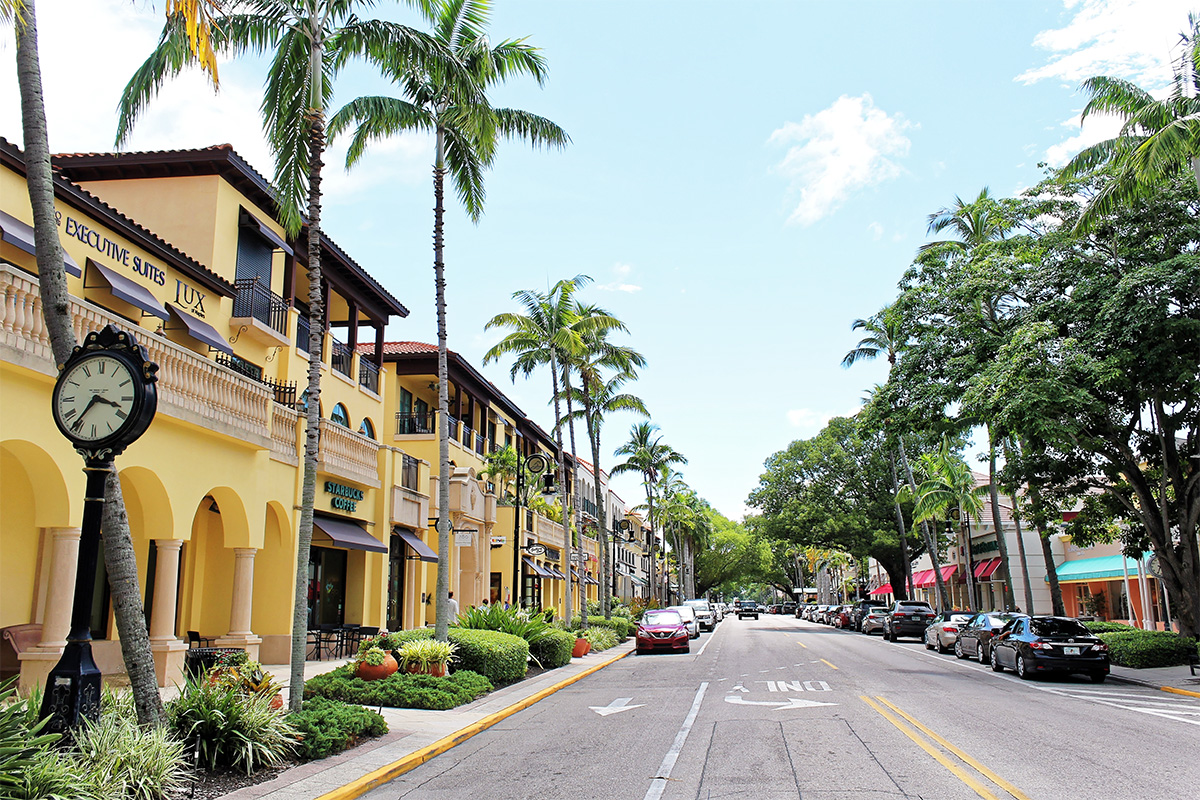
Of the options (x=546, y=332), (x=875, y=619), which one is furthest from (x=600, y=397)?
(x=875, y=619)

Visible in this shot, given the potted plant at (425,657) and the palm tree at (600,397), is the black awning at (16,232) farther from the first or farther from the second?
the palm tree at (600,397)

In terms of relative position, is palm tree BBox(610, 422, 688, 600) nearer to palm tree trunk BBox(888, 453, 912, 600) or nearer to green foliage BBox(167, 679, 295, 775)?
palm tree trunk BBox(888, 453, 912, 600)

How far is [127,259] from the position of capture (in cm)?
1662

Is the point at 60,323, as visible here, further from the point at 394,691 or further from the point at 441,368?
the point at 441,368

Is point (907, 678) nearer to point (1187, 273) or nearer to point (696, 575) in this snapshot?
point (1187, 273)

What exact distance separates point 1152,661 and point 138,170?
87.4 feet

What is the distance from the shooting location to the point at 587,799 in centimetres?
786

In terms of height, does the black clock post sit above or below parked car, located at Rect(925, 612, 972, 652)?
above

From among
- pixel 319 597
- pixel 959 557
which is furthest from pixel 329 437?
pixel 959 557

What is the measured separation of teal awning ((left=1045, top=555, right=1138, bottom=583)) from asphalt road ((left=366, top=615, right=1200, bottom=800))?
18607 mm

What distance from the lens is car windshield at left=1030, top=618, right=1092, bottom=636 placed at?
20078 millimetres

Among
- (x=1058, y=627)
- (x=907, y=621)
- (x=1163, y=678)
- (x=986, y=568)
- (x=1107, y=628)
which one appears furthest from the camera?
(x=986, y=568)

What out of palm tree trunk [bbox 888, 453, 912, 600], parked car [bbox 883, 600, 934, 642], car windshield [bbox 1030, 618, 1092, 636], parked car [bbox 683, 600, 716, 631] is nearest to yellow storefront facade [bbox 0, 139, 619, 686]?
car windshield [bbox 1030, 618, 1092, 636]

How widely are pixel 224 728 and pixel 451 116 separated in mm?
12687
